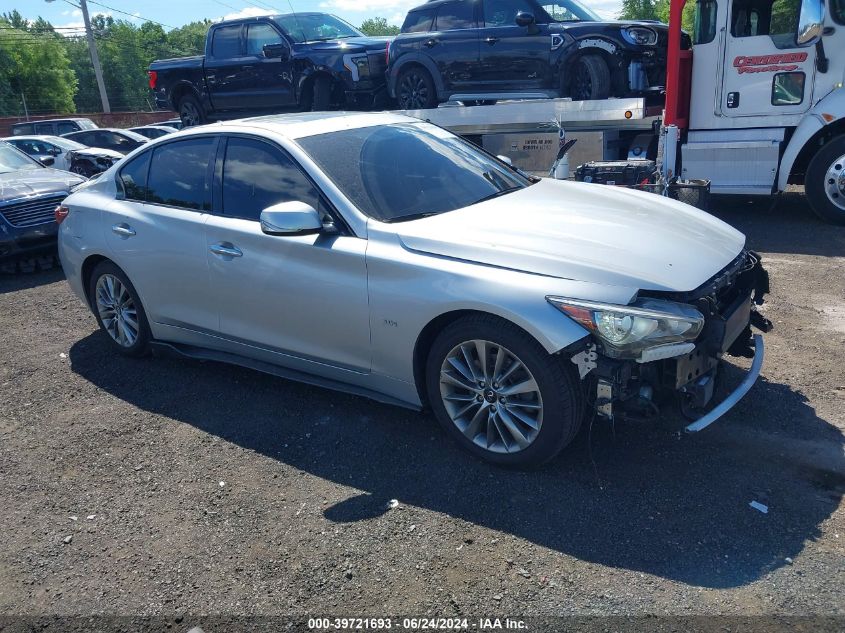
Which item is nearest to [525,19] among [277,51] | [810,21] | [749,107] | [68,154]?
[749,107]

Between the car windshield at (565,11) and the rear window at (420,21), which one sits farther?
the rear window at (420,21)

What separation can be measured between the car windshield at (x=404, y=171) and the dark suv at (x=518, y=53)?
5.69 metres

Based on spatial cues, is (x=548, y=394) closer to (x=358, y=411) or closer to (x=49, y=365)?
(x=358, y=411)

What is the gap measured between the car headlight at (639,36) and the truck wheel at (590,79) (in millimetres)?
430

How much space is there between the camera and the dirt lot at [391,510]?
9.58 ft

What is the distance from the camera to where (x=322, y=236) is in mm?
4086

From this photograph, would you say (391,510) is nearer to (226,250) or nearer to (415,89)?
(226,250)

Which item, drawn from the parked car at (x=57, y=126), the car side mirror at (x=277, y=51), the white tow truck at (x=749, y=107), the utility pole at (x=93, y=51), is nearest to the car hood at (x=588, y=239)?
the white tow truck at (x=749, y=107)

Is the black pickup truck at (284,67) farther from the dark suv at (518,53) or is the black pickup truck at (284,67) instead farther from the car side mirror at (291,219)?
the car side mirror at (291,219)

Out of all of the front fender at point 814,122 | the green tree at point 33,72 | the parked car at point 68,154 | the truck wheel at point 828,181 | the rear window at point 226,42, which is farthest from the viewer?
the green tree at point 33,72

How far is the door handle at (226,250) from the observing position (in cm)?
445

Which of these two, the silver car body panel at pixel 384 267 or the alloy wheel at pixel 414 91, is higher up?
the alloy wheel at pixel 414 91

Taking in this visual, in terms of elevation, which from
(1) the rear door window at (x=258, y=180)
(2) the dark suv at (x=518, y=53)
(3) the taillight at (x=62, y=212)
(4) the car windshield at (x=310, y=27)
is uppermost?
(4) the car windshield at (x=310, y=27)

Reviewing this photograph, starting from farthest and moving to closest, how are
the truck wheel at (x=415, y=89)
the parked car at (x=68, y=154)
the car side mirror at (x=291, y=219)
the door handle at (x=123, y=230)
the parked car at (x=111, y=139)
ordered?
the parked car at (x=111, y=139) → the parked car at (x=68, y=154) → the truck wheel at (x=415, y=89) → the door handle at (x=123, y=230) → the car side mirror at (x=291, y=219)
